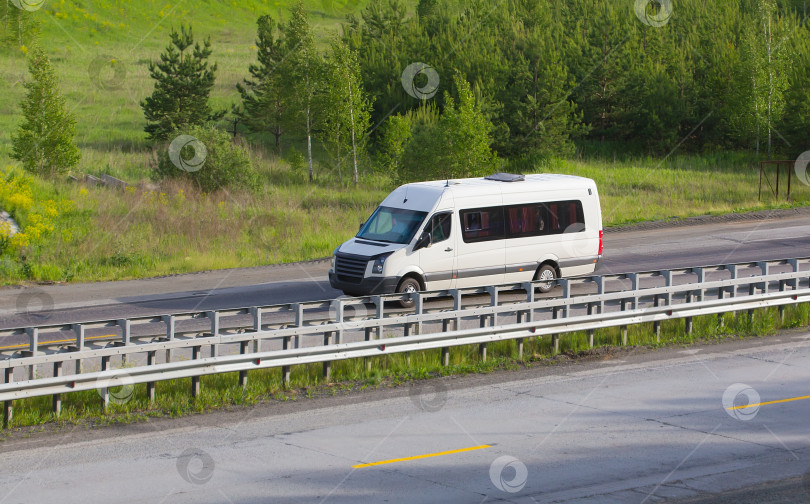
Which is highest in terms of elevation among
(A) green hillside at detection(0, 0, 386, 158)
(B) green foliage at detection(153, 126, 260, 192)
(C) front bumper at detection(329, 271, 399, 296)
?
(A) green hillside at detection(0, 0, 386, 158)

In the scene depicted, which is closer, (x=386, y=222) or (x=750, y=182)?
(x=386, y=222)

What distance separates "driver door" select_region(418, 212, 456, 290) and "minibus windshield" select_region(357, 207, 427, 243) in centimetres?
32

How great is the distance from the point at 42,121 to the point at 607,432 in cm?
3173

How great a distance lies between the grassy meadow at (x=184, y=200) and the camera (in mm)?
25469

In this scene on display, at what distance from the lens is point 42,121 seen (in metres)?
36.5

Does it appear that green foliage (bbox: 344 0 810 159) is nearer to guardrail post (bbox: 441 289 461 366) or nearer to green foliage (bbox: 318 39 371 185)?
green foliage (bbox: 318 39 371 185)

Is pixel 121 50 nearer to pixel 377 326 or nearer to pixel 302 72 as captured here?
pixel 302 72

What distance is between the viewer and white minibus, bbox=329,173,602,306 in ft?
58.8

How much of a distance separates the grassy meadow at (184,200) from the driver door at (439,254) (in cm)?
854

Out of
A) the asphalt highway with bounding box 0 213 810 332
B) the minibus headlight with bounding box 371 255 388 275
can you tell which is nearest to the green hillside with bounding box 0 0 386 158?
the asphalt highway with bounding box 0 213 810 332

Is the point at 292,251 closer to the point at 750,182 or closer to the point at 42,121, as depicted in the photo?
the point at 42,121

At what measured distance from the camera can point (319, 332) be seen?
490 inches

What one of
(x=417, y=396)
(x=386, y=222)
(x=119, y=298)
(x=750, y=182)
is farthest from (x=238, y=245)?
(x=750, y=182)

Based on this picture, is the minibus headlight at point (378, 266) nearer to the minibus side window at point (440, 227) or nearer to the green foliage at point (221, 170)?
the minibus side window at point (440, 227)
